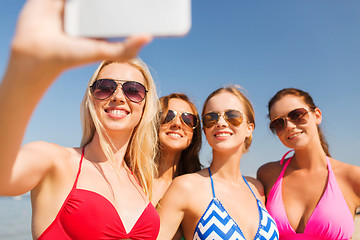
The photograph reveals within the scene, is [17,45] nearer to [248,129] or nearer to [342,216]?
[248,129]

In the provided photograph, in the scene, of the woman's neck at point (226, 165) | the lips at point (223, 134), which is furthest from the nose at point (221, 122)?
the woman's neck at point (226, 165)

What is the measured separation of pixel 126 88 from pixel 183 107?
4.44ft

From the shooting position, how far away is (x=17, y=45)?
1016 millimetres

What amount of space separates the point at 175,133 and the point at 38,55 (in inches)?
122

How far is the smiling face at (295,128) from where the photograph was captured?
387cm

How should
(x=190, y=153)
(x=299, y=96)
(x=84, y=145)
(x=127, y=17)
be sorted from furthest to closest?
(x=190, y=153)
(x=299, y=96)
(x=84, y=145)
(x=127, y=17)

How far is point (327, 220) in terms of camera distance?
346 centimetres

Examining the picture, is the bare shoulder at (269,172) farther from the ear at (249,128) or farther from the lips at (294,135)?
the ear at (249,128)

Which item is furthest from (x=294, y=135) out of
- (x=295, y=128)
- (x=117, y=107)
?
(x=117, y=107)

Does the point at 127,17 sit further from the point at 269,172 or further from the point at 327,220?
the point at 269,172

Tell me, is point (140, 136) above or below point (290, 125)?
below

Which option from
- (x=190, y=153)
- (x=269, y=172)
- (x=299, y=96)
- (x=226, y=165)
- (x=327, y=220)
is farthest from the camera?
(x=190, y=153)

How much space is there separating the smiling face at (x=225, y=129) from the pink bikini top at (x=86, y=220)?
5.09 ft

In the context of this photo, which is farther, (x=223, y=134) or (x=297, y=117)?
(x=297, y=117)
